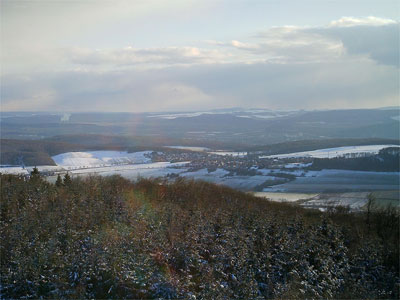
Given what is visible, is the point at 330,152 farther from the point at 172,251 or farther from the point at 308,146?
the point at 172,251

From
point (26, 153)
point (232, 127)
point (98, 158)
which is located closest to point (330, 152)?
point (98, 158)

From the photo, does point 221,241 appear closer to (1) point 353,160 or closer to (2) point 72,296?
(2) point 72,296

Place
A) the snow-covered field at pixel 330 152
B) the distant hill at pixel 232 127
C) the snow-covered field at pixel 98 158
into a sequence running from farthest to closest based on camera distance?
the distant hill at pixel 232 127, the snow-covered field at pixel 330 152, the snow-covered field at pixel 98 158

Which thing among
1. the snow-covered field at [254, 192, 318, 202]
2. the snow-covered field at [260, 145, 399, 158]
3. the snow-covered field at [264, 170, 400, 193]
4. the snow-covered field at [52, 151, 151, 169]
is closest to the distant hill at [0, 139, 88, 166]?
the snow-covered field at [52, 151, 151, 169]

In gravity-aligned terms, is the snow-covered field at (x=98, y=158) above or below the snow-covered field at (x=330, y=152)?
above

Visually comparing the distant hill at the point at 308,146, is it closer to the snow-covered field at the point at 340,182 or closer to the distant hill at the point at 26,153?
the snow-covered field at the point at 340,182

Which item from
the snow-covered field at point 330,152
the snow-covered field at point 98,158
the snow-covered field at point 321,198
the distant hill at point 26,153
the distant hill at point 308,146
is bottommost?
the snow-covered field at point 321,198

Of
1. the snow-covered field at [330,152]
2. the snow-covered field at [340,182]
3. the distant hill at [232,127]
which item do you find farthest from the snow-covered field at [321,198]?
the distant hill at [232,127]

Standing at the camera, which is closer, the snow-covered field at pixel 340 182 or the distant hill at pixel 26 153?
the distant hill at pixel 26 153
